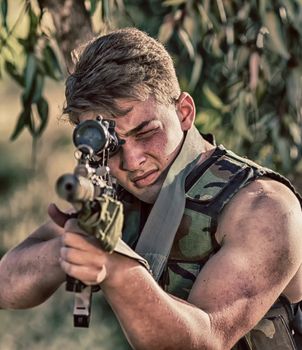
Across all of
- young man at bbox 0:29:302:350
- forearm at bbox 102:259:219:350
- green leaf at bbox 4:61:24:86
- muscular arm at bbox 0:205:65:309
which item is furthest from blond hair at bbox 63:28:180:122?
green leaf at bbox 4:61:24:86

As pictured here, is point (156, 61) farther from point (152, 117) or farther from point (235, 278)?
point (235, 278)

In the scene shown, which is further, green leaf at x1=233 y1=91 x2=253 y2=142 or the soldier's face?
green leaf at x1=233 y1=91 x2=253 y2=142

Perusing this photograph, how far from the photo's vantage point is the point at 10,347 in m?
8.56

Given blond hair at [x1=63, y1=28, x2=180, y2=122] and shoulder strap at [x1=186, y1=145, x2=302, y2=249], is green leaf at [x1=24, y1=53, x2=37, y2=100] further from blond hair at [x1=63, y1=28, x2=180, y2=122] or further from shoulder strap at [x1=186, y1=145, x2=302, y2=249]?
shoulder strap at [x1=186, y1=145, x2=302, y2=249]

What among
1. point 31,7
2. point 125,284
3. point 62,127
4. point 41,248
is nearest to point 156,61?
point 41,248

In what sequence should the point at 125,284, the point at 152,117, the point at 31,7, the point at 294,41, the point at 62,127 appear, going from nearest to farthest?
1. the point at 125,284
2. the point at 152,117
3. the point at 31,7
4. the point at 294,41
5. the point at 62,127

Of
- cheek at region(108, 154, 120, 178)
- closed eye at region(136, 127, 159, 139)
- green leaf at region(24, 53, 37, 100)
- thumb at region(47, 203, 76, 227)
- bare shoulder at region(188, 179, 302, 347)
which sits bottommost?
green leaf at region(24, 53, 37, 100)

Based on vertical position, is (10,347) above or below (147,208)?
below

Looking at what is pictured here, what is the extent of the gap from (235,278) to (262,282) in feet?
0.26

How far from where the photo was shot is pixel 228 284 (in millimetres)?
3586

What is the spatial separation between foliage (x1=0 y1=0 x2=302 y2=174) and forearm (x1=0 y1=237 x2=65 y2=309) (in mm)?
2271

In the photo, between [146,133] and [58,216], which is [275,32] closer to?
[146,133]

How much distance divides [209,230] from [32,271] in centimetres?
48

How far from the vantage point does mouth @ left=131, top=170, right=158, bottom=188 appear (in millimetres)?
3828
